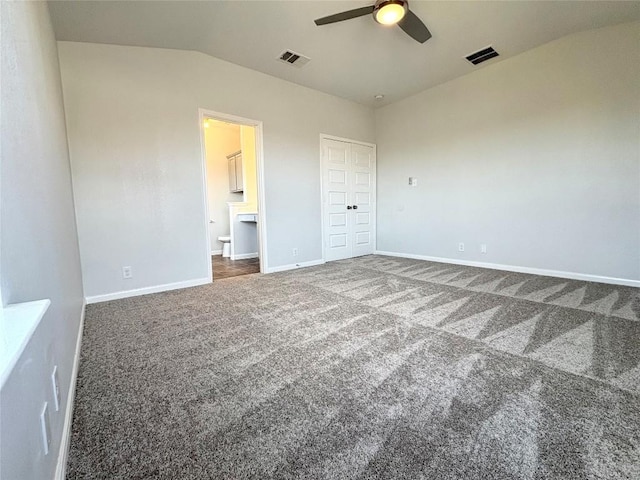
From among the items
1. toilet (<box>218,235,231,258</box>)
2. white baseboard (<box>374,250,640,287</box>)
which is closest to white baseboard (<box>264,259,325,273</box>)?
white baseboard (<box>374,250,640,287</box>)

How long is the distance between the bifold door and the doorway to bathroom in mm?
1205

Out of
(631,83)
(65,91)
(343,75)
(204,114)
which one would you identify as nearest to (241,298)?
(204,114)

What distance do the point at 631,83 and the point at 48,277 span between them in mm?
5076

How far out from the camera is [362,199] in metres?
5.29

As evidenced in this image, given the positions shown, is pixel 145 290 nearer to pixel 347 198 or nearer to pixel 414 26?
pixel 347 198

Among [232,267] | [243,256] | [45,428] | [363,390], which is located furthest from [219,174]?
[45,428]

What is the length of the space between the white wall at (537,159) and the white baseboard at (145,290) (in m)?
3.58

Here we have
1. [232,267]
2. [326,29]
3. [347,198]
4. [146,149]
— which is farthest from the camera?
[347,198]

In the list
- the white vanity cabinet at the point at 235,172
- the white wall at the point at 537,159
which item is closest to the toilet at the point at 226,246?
the white vanity cabinet at the point at 235,172

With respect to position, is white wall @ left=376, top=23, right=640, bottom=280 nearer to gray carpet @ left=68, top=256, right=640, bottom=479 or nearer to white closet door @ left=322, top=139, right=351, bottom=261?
gray carpet @ left=68, top=256, right=640, bottom=479

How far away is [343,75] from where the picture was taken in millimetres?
3996

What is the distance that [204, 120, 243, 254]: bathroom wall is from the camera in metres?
5.95

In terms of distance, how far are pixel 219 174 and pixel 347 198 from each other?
3.00 meters

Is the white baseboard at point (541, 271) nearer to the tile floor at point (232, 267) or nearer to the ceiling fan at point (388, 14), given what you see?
the tile floor at point (232, 267)
